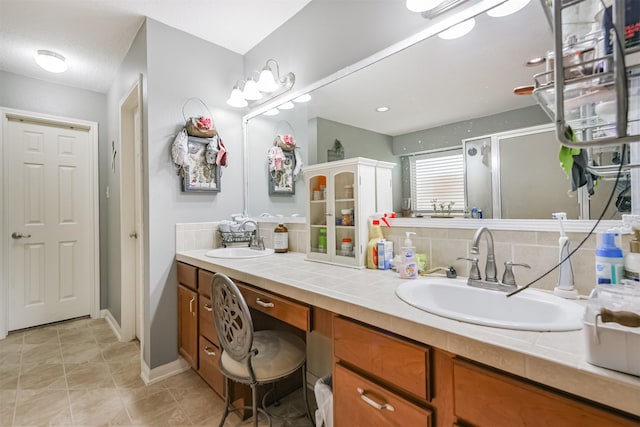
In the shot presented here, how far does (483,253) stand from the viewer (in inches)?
45.5

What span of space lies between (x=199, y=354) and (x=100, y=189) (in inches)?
96.4

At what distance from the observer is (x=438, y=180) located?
1.29 metres

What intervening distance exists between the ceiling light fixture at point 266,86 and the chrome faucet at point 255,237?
0.95 metres

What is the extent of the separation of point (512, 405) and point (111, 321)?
3.55 metres

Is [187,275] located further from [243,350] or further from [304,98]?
[304,98]

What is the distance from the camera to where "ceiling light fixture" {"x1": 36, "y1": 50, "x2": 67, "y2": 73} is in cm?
241

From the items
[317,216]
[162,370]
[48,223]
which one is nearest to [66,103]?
[48,223]

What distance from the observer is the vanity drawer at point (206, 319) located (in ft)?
5.46

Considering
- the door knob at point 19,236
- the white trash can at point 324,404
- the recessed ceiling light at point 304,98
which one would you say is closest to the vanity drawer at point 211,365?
the white trash can at point 324,404

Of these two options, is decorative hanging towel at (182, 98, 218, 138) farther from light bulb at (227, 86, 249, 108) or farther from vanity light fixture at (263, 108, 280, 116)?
vanity light fixture at (263, 108, 280, 116)

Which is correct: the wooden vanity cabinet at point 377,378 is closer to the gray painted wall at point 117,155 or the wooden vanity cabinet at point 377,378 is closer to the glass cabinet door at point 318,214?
the glass cabinet door at point 318,214

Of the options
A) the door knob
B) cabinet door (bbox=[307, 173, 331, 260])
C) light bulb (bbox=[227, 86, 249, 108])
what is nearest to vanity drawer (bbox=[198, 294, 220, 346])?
cabinet door (bbox=[307, 173, 331, 260])

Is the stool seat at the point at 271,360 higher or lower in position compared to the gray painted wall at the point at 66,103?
lower

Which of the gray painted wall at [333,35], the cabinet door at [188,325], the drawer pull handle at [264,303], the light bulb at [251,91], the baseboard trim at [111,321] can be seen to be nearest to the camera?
the drawer pull handle at [264,303]
